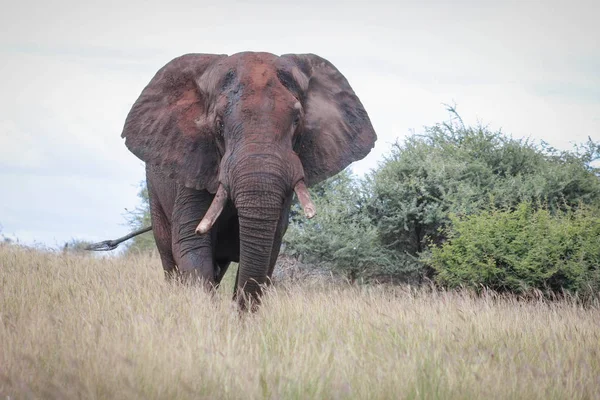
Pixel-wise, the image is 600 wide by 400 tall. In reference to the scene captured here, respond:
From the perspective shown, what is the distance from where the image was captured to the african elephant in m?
9.08

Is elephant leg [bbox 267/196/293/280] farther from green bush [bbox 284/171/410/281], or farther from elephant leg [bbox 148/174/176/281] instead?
green bush [bbox 284/171/410/281]

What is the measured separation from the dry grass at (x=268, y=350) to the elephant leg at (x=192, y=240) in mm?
328

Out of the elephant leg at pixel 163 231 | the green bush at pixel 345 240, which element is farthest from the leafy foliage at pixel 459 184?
the elephant leg at pixel 163 231

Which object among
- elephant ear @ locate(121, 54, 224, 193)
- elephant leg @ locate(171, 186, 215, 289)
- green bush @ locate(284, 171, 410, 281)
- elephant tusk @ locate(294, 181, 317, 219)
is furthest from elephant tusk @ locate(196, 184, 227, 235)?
green bush @ locate(284, 171, 410, 281)

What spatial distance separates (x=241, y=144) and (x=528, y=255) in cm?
792

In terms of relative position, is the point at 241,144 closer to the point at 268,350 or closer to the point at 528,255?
the point at 268,350

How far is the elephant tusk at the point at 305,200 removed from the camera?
28.8 feet

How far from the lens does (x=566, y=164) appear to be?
66.9 ft

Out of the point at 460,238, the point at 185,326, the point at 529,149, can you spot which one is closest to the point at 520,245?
the point at 460,238

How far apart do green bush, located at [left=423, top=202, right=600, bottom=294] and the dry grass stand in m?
4.54

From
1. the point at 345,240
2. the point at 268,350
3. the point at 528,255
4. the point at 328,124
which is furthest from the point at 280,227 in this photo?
the point at 345,240

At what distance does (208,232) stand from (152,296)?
3.06 ft

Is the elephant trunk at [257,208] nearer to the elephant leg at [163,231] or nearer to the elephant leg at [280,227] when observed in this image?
the elephant leg at [280,227]

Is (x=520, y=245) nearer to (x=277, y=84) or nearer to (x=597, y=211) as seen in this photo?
(x=597, y=211)
